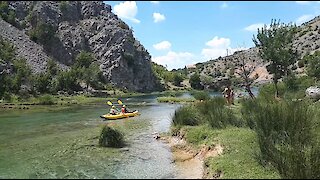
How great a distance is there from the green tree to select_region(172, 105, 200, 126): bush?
21.5 meters

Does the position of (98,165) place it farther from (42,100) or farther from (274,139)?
(42,100)

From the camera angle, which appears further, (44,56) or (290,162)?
(44,56)

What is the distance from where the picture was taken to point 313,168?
1241 cm

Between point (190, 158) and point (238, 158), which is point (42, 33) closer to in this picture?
point (190, 158)

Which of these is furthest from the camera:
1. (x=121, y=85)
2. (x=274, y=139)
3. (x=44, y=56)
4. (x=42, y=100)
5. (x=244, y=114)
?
(x=121, y=85)

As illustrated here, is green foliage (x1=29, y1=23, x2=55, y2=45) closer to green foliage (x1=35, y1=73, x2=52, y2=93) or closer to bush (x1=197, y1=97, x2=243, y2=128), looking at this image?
green foliage (x1=35, y1=73, x2=52, y2=93)

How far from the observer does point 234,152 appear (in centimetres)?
1605

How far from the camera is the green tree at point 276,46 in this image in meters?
44.2

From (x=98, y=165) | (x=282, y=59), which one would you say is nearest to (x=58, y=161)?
(x=98, y=165)

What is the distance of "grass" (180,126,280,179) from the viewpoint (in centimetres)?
1319

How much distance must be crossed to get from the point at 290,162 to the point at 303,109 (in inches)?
132

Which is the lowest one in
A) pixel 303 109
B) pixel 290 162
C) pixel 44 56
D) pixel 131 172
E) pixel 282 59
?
pixel 131 172

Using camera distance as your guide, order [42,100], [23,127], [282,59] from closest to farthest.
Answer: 1. [23,127]
2. [282,59]
3. [42,100]

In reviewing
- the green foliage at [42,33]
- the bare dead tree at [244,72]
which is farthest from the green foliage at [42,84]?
the green foliage at [42,33]
